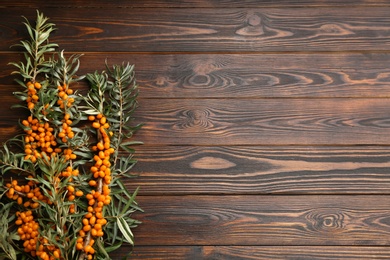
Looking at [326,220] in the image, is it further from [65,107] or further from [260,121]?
[65,107]

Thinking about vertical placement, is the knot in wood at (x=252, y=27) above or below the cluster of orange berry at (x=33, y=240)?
above

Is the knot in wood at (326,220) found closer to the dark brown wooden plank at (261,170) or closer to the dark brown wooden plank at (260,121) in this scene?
the dark brown wooden plank at (261,170)

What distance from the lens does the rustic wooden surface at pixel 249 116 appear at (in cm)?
148

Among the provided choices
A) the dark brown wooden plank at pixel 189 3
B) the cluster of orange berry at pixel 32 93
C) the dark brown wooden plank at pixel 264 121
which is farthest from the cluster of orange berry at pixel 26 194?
the dark brown wooden plank at pixel 189 3

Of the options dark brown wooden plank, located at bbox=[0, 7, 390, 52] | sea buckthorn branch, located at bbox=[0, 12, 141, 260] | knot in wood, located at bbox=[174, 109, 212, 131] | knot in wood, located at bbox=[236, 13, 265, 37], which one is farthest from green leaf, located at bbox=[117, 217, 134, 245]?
knot in wood, located at bbox=[236, 13, 265, 37]

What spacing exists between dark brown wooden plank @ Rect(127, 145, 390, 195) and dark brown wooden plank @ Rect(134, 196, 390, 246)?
0.09ft

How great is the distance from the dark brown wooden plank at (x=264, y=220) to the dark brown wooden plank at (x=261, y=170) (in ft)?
0.09

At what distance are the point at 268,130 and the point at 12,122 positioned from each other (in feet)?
2.77

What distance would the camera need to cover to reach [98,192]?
1.45 metres

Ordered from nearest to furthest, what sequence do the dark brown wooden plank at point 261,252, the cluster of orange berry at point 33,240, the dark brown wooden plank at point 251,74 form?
the cluster of orange berry at point 33,240, the dark brown wooden plank at point 261,252, the dark brown wooden plank at point 251,74

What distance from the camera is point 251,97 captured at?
1.58 meters

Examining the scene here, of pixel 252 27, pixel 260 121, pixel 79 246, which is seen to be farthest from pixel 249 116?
pixel 79 246

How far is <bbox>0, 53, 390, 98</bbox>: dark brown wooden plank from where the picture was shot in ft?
5.17

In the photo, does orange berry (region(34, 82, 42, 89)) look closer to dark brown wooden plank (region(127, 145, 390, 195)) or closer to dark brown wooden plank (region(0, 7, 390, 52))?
dark brown wooden plank (region(0, 7, 390, 52))
